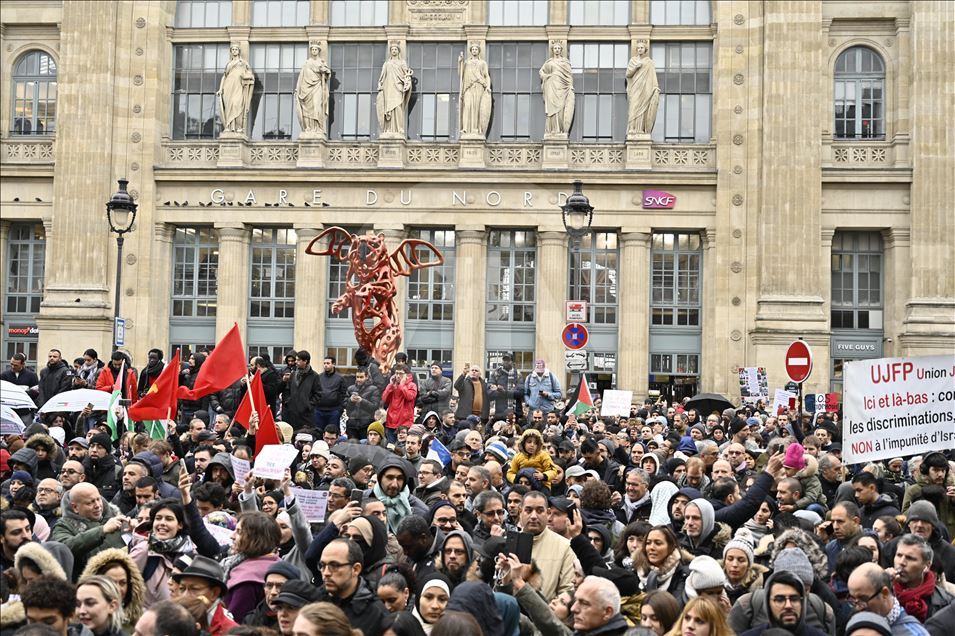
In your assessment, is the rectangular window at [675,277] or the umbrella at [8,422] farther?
the rectangular window at [675,277]

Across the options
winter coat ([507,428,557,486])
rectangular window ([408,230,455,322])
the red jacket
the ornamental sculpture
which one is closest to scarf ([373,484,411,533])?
winter coat ([507,428,557,486])

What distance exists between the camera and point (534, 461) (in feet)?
49.8

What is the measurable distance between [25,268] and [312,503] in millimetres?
38777

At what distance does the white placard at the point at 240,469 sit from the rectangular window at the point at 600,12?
3451 centimetres

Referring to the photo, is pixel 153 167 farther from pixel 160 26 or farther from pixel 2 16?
pixel 2 16

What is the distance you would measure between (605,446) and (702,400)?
1736 cm

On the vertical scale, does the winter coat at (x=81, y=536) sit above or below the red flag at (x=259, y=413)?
below

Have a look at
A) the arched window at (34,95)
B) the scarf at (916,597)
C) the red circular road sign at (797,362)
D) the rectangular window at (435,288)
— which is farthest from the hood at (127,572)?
the arched window at (34,95)

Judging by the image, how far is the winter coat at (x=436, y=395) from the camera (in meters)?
25.4

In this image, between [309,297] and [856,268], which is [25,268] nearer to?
[309,297]

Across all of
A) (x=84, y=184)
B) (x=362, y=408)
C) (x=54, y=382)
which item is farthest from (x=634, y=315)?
(x=54, y=382)

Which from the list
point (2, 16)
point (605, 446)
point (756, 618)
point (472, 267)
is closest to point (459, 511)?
→ point (756, 618)

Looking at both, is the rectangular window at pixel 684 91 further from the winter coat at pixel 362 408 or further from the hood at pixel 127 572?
the hood at pixel 127 572

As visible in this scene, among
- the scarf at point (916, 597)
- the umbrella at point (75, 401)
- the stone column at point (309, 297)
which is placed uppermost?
the stone column at point (309, 297)
